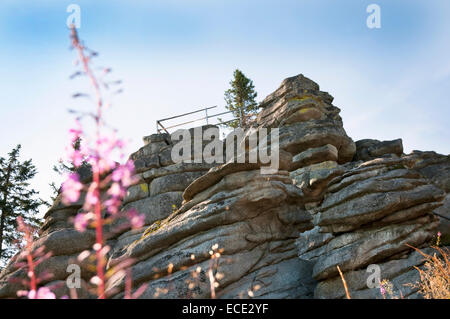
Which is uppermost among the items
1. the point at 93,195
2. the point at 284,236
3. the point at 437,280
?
the point at 284,236

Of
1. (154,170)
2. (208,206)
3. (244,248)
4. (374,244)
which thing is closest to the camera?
(374,244)

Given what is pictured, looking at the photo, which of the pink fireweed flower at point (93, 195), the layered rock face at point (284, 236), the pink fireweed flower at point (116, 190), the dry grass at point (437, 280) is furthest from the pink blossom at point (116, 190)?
the layered rock face at point (284, 236)

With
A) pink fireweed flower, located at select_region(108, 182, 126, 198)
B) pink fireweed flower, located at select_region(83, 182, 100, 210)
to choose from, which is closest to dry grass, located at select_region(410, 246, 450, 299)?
pink fireweed flower, located at select_region(108, 182, 126, 198)

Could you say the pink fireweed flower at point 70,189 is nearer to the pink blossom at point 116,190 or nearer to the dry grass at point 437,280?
the pink blossom at point 116,190

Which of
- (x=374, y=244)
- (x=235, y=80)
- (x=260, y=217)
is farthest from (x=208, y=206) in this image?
(x=235, y=80)

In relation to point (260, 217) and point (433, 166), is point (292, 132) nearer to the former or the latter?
point (433, 166)

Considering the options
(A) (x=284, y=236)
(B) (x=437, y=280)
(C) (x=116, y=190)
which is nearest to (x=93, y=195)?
(C) (x=116, y=190)

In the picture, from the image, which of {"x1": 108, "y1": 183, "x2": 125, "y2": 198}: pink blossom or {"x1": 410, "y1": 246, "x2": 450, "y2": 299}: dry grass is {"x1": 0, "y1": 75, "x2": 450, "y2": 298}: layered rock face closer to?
{"x1": 410, "y1": 246, "x2": 450, "y2": 299}: dry grass

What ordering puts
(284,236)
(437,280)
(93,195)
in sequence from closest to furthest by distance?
(93,195) → (437,280) → (284,236)

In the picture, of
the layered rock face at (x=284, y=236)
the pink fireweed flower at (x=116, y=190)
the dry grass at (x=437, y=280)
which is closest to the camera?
the pink fireweed flower at (x=116, y=190)

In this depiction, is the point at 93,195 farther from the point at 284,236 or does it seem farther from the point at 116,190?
the point at 284,236

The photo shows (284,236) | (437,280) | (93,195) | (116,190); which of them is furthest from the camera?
(284,236)
